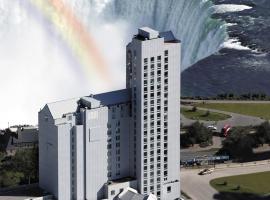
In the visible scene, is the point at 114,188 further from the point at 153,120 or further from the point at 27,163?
the point at 27,163

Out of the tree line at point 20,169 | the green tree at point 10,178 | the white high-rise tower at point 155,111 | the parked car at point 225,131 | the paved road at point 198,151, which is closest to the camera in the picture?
the white high-rise tower at point 155,111

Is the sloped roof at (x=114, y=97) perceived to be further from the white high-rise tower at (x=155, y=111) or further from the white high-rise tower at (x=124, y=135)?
the white high-rise tower at (x=155, y=111)

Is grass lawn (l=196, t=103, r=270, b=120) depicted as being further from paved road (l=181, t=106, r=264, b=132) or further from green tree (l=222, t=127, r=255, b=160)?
green tree (l=222, t=127, r=255, b=160)

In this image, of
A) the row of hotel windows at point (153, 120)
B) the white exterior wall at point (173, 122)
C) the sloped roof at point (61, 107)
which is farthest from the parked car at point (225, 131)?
the sloped roof at point (61, 107)

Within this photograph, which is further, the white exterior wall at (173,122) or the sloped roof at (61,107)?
the white exterior wall at (173,122)

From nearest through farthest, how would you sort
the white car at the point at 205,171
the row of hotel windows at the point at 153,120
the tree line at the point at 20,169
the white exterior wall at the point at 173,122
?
the row of hotel windows at the point at 153,120
the white exterior wall at the point at 173,122
the tree line at the point at 20,169
the white car at the point at 205,171

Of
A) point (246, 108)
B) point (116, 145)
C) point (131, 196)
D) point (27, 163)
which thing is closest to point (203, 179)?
point (131, 196)

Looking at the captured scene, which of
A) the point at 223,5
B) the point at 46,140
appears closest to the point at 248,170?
the point at 46,140

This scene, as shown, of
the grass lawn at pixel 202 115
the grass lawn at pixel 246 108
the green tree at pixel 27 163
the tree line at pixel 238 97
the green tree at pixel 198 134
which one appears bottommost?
the green tree at pixel 27 163
